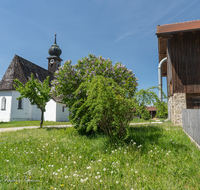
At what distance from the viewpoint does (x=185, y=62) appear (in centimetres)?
1220

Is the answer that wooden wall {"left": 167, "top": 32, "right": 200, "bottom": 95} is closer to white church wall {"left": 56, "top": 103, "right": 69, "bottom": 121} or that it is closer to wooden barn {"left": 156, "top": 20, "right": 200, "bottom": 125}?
wooden barn {"left": 156, "top": 20, "right": 200, "bottom": 125}

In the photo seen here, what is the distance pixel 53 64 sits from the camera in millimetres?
42688

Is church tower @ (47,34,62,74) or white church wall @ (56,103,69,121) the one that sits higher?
church tower @ (47,34,62,74)

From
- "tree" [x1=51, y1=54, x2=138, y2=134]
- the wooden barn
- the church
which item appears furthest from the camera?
the church

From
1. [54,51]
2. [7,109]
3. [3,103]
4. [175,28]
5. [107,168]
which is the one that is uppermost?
[54,51]

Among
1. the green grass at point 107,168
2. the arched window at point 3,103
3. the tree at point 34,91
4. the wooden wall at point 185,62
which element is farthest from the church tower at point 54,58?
the green grass at point 107,168

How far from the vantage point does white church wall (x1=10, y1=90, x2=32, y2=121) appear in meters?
24.8

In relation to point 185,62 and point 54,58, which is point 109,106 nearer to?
point 185,62

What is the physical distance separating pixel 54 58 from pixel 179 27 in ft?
117

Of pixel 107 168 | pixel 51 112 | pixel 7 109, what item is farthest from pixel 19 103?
pixel 107 168

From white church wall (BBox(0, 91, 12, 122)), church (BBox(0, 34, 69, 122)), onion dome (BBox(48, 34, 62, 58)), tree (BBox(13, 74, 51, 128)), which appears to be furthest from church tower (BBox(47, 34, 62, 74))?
tree (BBox(13, 74, 51, 128))

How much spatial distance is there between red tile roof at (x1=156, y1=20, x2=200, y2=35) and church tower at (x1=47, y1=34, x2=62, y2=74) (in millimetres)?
34004

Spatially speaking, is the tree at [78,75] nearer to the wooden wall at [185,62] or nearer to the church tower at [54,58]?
the wooden wall at [185,62]

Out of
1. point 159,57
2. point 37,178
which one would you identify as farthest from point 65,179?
point 159,57
